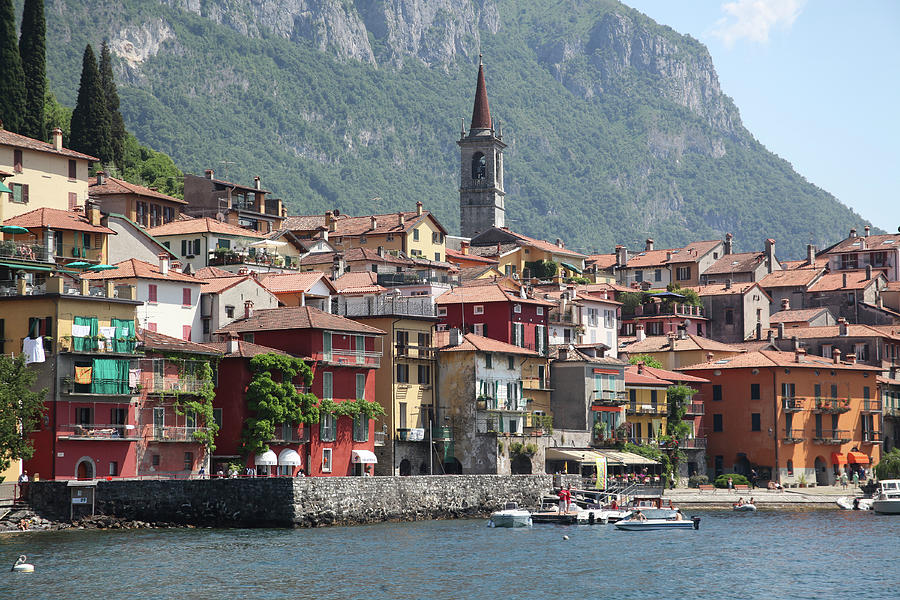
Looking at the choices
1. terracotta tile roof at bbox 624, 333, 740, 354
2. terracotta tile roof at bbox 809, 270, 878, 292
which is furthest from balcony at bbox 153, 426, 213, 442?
terracotta tile roof at bbox 809, 270, 878, 292

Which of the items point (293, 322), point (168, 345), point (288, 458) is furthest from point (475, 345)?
point (168, 345)

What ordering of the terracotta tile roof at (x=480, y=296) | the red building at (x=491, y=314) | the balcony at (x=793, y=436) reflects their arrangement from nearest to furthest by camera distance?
the red building at (x=491, y=314) < the terracotta tile roof at (x=480, y=296) < the balcony at (x=793, y=436)

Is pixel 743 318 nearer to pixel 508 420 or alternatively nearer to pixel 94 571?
pixel 508 420

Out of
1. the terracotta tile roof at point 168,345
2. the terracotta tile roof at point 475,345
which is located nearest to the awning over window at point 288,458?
the terracotta tile roof at point 168,345

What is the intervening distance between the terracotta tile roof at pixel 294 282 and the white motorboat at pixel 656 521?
27.4m

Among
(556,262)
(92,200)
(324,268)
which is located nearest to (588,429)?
(324,268)

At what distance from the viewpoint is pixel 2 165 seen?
9731cm

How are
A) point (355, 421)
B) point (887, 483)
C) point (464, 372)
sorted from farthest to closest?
point (887, 483) < point (464, 372) < point (355, 421)

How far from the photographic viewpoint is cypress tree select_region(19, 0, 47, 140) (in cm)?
11481

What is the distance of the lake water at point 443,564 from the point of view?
56.1 m

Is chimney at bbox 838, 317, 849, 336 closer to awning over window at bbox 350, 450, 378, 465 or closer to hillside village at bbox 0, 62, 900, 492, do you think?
hillside village at bbox 0, 62, 900, 492

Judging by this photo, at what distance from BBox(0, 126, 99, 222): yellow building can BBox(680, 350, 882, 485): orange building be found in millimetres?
51395

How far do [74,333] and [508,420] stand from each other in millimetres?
31227

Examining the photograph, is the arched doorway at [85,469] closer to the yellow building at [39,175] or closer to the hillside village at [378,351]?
the hillside village at [378,351]
